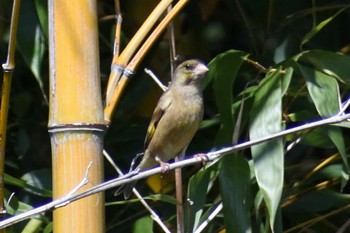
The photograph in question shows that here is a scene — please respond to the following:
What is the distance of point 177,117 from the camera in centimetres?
322

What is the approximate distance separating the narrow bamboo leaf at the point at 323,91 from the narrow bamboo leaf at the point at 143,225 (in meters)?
0.71

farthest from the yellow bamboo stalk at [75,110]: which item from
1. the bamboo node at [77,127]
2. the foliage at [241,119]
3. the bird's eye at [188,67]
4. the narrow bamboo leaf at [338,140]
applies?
the bird's eye at [188,67]

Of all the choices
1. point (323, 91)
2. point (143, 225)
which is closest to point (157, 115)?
point (143, 225)

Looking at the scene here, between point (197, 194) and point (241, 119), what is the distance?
0.27 metres

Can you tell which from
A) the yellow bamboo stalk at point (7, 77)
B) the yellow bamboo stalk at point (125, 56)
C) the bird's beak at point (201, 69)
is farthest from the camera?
the bird's beak at point (201, 69)

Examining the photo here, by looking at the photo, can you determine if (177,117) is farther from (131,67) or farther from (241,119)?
(131,67)

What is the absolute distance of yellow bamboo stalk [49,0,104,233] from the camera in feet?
6.60

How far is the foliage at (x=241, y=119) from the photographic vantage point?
108 inches

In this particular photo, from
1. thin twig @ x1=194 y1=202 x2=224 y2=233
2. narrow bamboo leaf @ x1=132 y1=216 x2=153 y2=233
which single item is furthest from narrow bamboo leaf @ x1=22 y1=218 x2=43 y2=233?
thin twig @ x1=194 y1=202 x2=224 y2=233

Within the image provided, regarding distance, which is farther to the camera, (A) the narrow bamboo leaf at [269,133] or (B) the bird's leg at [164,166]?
(A) the narrow bamboo leaf at [269,133]

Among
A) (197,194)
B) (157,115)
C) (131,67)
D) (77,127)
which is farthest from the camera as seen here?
(157,115)

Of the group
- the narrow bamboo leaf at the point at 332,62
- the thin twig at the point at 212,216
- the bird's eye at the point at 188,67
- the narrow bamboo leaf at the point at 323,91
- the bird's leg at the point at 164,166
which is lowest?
the thin twig at the point at 212,216

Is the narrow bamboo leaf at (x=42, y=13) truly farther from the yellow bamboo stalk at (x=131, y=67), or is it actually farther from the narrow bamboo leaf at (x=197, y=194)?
the yellow bamboo stalk at (x=131, y=67)

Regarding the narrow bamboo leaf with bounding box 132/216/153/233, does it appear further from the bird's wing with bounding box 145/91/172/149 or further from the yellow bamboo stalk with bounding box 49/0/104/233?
the yellow bamboo stalk with bounding box 49/0/104/233
